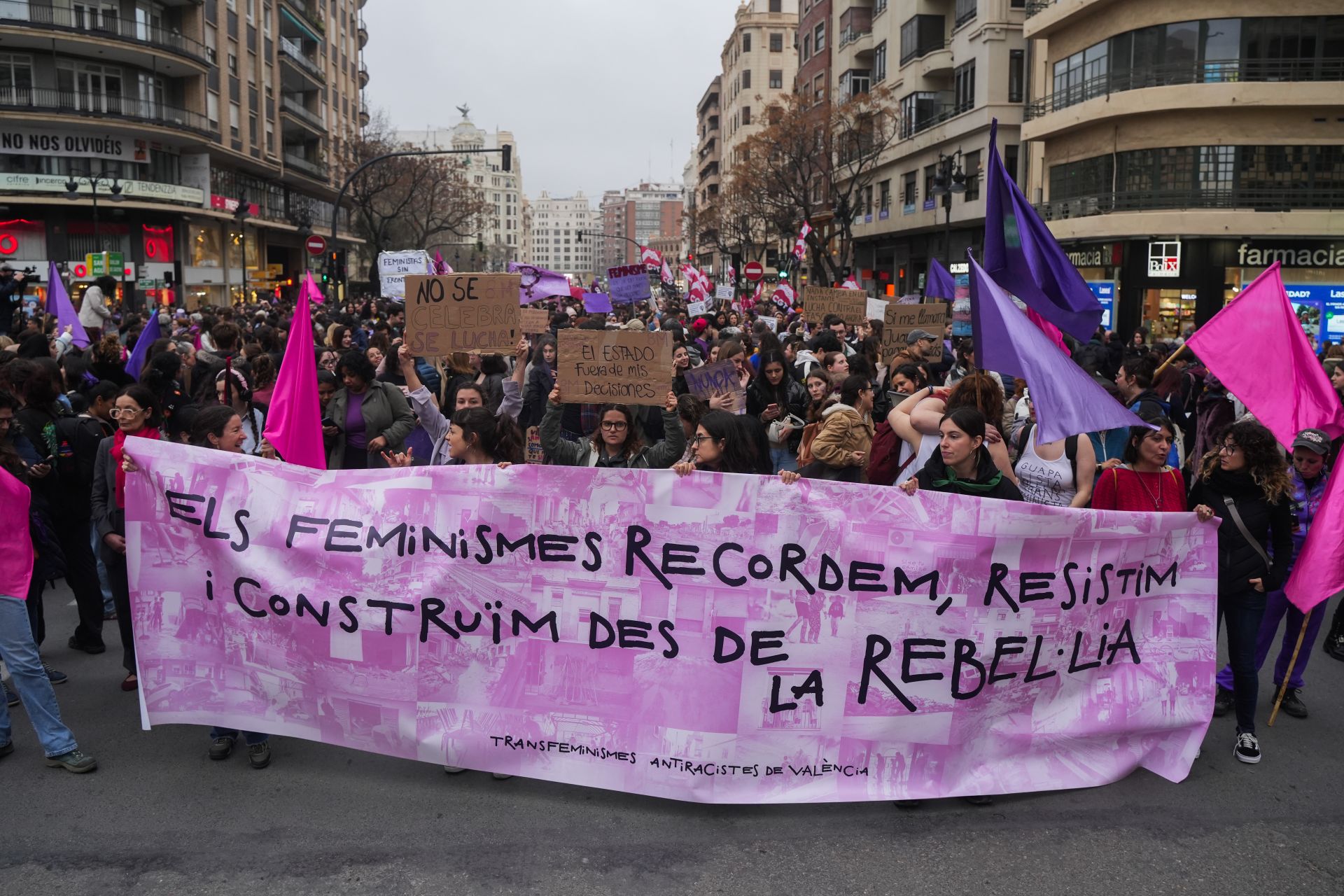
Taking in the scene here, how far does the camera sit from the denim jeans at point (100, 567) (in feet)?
20.9

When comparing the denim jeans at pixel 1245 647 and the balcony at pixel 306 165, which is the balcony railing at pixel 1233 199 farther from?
the balcony at pixel 306 165

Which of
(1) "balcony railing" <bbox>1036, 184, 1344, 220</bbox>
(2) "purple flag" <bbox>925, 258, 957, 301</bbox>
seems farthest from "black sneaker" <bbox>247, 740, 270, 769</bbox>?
(1) "balcony railing" <bbox>1036, 184, 1344, 220</bbox>

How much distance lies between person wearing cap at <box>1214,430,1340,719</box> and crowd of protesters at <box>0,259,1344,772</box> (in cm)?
1

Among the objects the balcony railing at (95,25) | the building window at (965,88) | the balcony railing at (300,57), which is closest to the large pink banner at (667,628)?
the building window at (965,88)

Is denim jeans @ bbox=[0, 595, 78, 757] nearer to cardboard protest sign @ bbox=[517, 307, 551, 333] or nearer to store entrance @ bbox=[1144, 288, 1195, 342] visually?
cardboard protest sign @ bbox=[517, 307, 551, 333]

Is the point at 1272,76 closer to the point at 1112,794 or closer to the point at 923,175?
the point at 923,175

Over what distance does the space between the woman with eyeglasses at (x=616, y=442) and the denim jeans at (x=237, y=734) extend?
6.94ft

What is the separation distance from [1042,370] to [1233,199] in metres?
25.5

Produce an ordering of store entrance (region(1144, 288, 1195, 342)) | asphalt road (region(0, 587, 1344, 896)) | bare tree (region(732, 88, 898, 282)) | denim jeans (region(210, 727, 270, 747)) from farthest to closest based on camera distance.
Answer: bare tree (region(732, 88, 898, 282)), store entrance (region(1144, 288, 1195, 342)), denim jeans (region(210, 727, 270, 747)), asphalt road (region(0, 587, 1344, 896))

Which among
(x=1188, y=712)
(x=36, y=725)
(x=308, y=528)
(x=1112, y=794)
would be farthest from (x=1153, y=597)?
(x=36, y=725)

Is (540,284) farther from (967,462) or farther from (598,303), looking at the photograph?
(967,462)

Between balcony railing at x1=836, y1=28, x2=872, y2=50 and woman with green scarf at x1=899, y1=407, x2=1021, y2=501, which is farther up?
balcony railing at x1=836, y1=28, x2=872, y2=50

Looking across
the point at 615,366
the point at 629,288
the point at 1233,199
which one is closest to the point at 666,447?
the point at 615,366

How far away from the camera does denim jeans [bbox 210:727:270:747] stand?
16.8 feet
